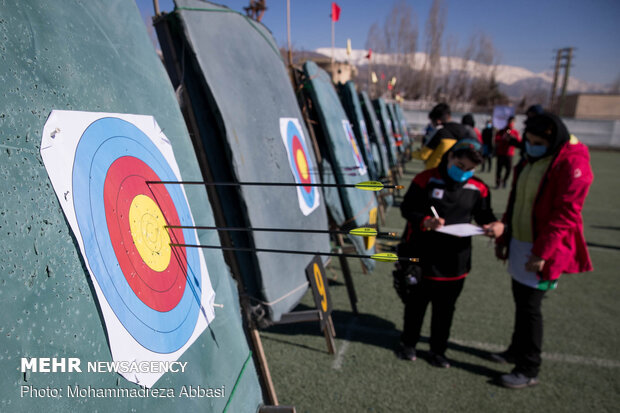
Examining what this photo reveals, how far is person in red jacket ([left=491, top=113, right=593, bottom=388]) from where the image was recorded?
1.96 metres

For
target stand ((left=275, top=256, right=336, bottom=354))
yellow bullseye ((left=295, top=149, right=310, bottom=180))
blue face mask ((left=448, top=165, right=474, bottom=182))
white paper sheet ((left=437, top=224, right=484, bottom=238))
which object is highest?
yellow bullseye ((left=295, top=149, right=310, bottom=180))

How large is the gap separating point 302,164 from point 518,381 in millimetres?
1777

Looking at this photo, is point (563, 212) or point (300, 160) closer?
point (563, 212)

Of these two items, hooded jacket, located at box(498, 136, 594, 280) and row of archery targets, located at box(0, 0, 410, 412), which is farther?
hooded jacket, located at box(498, 136, 594, 280)

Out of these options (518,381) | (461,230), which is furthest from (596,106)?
(461,230)

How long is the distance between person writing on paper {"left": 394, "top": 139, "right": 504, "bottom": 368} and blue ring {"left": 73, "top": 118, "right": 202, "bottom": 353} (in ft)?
4.96

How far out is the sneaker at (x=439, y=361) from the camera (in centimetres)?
241

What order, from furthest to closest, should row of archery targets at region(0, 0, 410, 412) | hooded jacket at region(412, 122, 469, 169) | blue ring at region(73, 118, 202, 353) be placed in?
hooded jacket at region(412, 122, 469, 169), blue ring at region(73, 118, 202, 353), row of archery targets at region(0, 0, 410, 412)

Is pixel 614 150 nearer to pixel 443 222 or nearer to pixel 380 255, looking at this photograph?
pixel 443 222

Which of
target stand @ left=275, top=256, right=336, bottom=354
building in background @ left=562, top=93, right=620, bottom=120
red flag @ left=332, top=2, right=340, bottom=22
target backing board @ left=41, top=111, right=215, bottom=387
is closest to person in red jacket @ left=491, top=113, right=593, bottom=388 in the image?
target stand @ left=275, top=256, right=336, bottom=354

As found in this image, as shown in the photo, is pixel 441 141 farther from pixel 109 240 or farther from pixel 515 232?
pixel 109 240

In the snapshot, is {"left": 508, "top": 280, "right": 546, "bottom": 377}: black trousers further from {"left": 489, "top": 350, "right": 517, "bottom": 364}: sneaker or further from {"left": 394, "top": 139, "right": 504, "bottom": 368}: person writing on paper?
{"left": 394, "top": 139, "right": 504, "bottom": 368}: person writing on paper

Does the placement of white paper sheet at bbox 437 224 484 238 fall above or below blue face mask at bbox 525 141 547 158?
below

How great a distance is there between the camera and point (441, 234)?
220 cm
